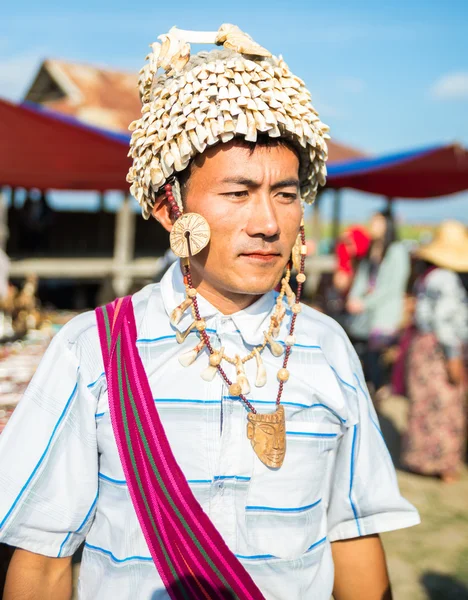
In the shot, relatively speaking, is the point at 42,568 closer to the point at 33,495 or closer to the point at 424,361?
the point at 33,495

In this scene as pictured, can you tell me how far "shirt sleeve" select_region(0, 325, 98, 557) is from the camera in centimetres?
132

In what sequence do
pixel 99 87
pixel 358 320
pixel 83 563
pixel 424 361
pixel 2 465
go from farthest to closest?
pixel 99 87, pixel 358 320, pixel 424 361, pixel 83 563, pixel 2 465

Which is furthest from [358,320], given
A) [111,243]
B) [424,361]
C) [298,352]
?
[111,243]

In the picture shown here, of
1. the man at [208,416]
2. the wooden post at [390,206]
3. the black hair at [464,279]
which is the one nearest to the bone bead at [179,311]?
the man at [208,416]

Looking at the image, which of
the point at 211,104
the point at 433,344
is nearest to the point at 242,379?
the point at 211,104

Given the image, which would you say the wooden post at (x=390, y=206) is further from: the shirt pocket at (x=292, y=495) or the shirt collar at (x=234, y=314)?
the shirt pocket at (x=292, y=495)

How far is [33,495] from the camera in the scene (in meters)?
1.32

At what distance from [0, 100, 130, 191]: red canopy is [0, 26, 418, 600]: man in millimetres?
3287

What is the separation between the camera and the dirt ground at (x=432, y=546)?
3.45 meters

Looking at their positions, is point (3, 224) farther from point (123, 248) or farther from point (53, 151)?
point (53, 151)

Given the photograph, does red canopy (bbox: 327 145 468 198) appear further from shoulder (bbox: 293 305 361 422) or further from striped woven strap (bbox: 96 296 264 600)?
striped woven strap (bbox: 96 296 264 600)

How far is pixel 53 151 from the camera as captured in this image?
4910mm

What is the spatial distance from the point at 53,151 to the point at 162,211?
A: 146 inches

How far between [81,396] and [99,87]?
1121 cm
